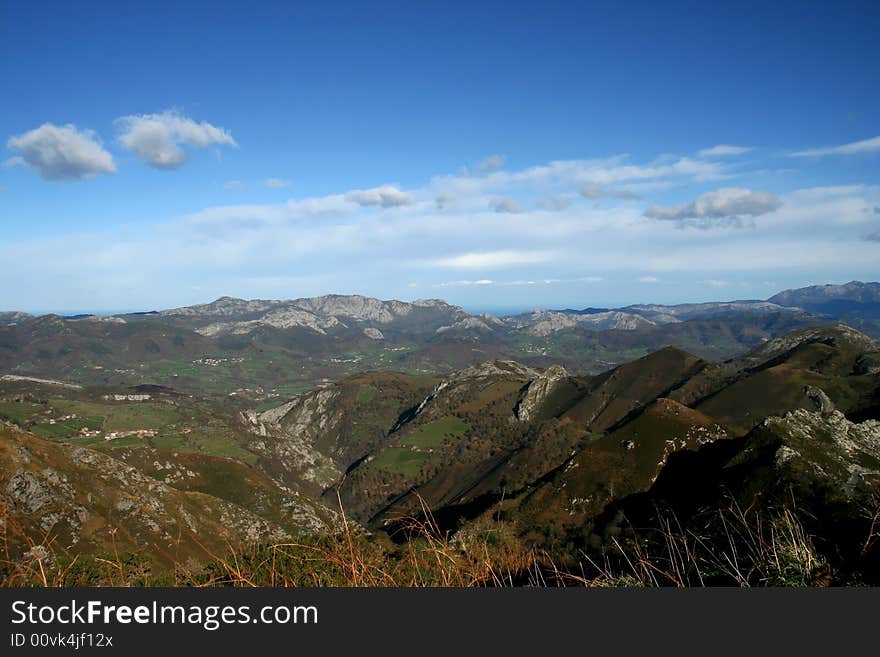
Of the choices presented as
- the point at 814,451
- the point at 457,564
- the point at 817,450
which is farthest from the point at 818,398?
the point at 457,564

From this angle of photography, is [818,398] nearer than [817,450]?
No

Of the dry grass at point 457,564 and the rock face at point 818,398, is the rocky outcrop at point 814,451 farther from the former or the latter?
the rock face at point 818,398

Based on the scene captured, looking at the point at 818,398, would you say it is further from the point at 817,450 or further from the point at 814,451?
the point at 814,451

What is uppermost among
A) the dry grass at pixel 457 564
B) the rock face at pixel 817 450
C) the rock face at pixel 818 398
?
the dry grass at pixel 457 564

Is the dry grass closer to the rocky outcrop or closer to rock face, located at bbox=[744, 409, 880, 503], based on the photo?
the rocky outcrop

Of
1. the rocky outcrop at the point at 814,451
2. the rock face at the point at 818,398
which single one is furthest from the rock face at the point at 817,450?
the rock face at the point at 818,398

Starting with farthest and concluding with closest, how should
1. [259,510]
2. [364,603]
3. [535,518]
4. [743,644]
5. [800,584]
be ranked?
[259,510], [535,518], [800,584], [364,603], [743,644]

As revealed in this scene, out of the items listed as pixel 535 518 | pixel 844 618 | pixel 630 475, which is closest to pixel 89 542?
pixel 535 518

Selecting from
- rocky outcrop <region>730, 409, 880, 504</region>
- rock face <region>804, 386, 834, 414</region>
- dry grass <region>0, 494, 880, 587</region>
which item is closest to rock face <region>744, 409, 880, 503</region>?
rocky outcrop <region>730, 409, 880, 504</region>

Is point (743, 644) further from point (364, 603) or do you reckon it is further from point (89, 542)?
point (89, 542)

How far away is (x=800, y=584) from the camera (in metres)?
5.82

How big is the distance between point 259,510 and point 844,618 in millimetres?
171393

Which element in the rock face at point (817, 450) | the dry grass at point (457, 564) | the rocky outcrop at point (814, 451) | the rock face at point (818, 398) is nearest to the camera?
the dry grass at point (457, 564)

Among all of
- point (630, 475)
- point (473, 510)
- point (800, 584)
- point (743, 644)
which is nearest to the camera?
point (743, 644)
